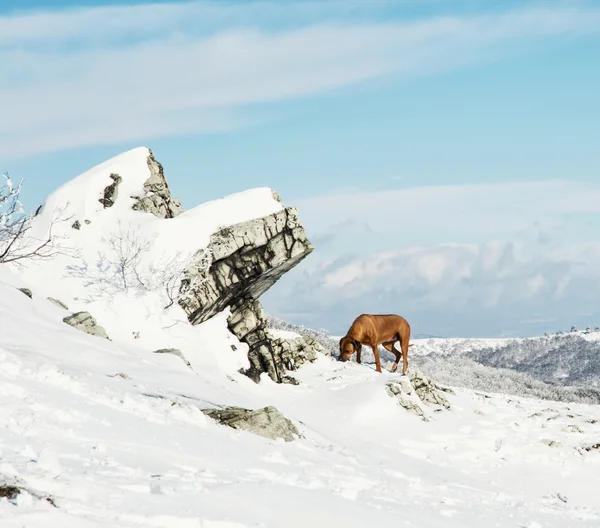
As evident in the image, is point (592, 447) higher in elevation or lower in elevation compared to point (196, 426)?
lower

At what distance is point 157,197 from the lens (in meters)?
24.7

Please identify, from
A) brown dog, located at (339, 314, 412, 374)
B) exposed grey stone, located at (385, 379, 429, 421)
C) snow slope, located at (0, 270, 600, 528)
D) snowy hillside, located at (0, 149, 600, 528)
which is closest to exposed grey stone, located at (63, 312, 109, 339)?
snow slope, located at (0, 270, 600, 528)

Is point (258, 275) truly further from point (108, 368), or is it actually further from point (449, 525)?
point (449, 525)

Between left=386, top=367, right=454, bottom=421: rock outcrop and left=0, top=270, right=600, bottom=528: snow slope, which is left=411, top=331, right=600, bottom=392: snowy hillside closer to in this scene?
left=386, top=367, right=454, bottom=421: rock outcrop

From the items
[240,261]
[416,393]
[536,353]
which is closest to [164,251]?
[240,261]

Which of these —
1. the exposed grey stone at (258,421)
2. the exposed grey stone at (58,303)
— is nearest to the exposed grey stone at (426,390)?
the exposed grey stone at (58,303)

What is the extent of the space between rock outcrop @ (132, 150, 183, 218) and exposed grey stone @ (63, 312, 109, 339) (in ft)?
19.6

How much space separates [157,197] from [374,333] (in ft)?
32.6

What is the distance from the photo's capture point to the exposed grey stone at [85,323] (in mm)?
18562

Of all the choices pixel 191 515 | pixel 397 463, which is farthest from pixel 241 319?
pixel 191 515

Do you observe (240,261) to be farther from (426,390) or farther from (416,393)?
(426,390)

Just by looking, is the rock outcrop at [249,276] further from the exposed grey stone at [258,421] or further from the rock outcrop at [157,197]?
the exposed grey stone at [258,421]

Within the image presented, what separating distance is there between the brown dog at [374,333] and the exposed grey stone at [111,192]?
10225mm

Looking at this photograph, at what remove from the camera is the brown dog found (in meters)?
26.5
